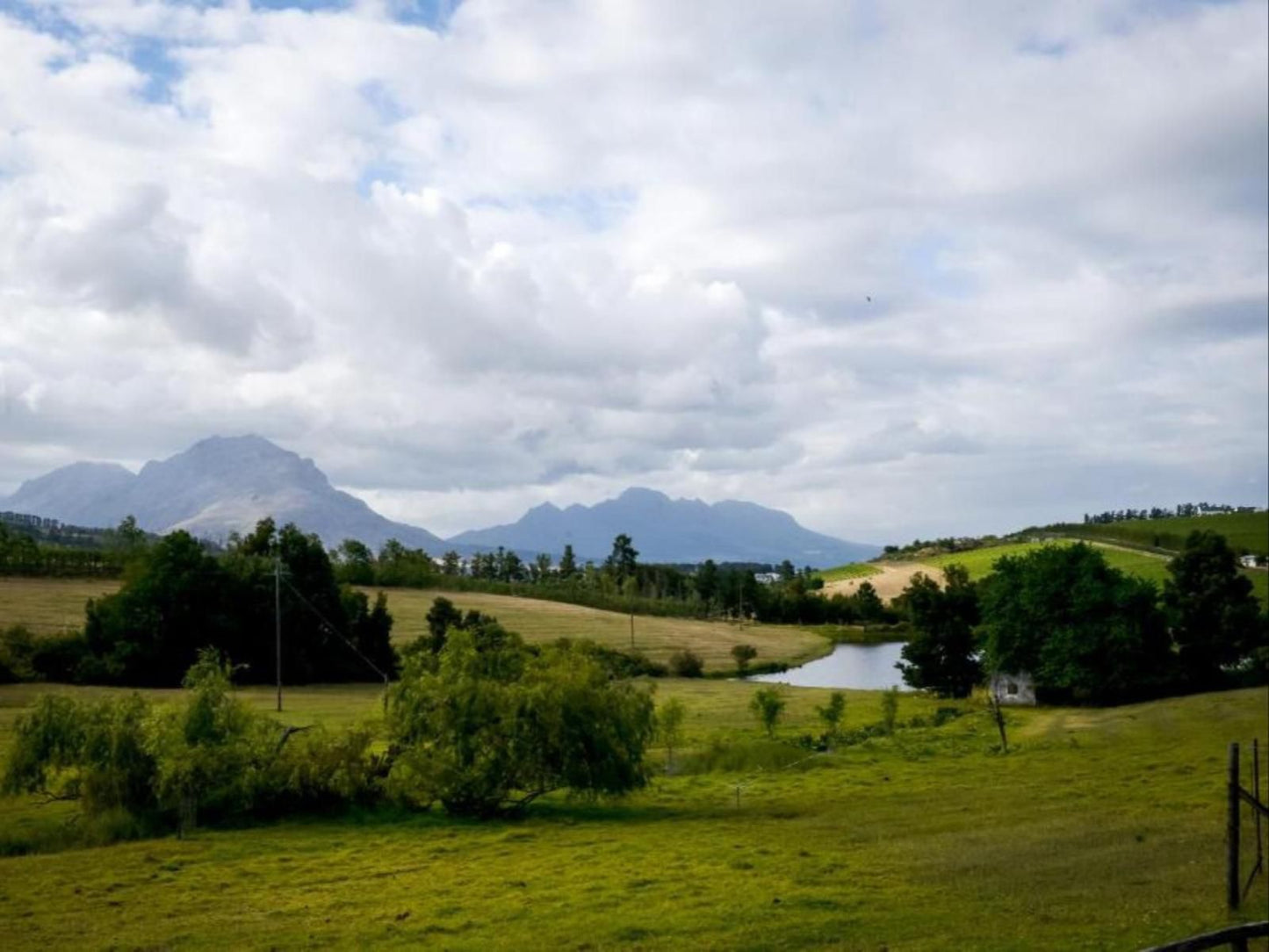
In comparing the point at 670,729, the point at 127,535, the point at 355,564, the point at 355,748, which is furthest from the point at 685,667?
the point at 127,535

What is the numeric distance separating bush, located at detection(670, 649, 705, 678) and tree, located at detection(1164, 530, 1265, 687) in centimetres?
4702

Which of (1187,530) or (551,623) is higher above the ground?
(1187,530)

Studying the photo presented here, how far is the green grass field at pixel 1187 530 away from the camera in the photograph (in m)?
56.6

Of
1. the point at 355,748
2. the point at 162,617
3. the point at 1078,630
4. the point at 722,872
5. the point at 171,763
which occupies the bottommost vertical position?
the point at 722,872

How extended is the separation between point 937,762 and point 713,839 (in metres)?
21.4

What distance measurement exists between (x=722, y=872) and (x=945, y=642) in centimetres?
6319

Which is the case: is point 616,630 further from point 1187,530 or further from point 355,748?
point 355,748

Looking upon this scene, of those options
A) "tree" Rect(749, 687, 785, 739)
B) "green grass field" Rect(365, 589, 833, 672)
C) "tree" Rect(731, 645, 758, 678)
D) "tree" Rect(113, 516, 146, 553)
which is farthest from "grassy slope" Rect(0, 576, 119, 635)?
"tree" Rect(731, 645, 758, 678)

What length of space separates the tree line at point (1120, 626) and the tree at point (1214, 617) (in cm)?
6

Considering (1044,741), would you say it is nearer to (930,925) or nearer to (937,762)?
(937,762)

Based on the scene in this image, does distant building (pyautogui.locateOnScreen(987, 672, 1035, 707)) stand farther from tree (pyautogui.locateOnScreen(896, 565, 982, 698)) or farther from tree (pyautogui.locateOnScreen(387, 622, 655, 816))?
tree (pyautogui.locateOnScreen(387, 622, 655, 816))

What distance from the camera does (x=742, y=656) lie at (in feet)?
403

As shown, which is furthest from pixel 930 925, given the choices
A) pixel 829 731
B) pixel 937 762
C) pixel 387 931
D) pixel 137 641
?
→ pixel 137 641

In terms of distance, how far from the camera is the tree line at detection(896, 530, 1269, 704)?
74.0 metres
